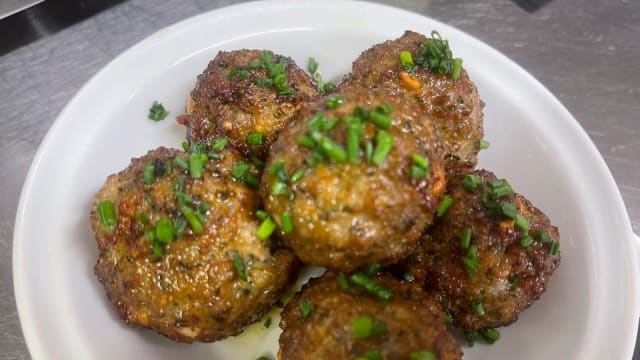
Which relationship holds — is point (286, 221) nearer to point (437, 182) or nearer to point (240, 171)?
point (240, 171)

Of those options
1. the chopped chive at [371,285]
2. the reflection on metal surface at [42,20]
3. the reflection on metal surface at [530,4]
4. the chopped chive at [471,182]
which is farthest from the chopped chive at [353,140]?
the reflection on metal surface at [530,4]

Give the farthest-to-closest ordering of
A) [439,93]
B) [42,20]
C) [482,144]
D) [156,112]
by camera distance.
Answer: [42,20] → [156,112] → [482,144] → [439,93]

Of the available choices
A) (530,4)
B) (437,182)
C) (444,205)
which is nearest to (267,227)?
(437,182)

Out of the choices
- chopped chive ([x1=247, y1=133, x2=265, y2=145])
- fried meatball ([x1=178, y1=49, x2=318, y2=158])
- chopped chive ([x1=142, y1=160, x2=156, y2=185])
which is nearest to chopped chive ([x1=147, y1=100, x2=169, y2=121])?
fried meatball ([x1=178, y1=49, x2=318, y2=158])

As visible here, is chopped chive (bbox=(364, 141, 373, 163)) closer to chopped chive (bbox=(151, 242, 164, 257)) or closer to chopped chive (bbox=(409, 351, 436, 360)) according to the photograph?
chopped chive (bbox=(409, 351, 436, 360))

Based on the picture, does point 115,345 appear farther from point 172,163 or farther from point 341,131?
point 341,131

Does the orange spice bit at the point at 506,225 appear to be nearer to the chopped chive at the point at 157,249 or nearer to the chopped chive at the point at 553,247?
the chopped chive at the point at 553,247
